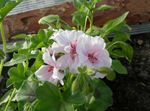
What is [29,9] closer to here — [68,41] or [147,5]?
[147,5]

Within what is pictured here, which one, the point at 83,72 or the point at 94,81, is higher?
the point at 83,72

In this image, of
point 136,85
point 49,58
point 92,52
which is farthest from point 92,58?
point 136,85

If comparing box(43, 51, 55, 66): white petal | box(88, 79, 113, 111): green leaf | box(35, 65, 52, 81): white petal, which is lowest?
box(88, 79, 113, 111): green leaf

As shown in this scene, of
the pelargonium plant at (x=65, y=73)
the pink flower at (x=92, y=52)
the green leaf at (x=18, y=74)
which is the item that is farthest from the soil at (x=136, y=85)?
the pink flower at (x=92, y=52)

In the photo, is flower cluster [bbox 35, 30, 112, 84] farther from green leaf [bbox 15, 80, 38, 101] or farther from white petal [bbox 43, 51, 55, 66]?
green leaf [bbox 15, 80, 38, 101]

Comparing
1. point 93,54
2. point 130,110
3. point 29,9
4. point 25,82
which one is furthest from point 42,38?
point 29,9

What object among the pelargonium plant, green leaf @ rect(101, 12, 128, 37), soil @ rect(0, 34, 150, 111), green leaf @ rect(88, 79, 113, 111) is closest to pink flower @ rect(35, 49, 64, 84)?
the pelargonium plant
